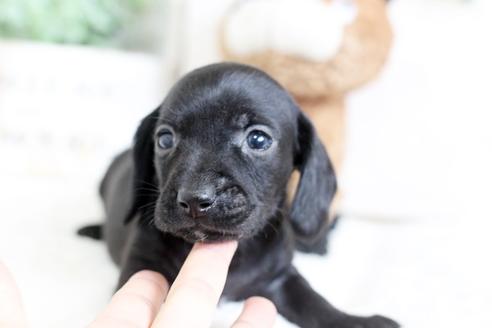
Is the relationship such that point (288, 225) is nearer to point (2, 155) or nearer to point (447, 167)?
point (447, 167)

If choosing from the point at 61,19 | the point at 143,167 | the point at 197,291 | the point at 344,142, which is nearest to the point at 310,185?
the point at 143,167

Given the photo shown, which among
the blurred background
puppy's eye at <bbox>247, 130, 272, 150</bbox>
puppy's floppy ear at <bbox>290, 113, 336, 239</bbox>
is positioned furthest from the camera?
the blurred background

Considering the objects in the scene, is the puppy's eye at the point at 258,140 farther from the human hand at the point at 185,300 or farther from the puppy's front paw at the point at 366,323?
the puppy's front paw at the point at 366,323

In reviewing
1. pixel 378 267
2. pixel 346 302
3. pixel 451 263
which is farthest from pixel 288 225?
pixel 451 263

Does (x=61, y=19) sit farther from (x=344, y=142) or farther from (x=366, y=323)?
(x=366, y=323)

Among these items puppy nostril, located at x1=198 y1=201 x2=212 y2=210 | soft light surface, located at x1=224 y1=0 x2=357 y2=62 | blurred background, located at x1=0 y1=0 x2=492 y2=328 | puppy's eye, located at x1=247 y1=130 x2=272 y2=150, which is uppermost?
soft light surface, located at x1=224 y1=0 x2=357 y2=62

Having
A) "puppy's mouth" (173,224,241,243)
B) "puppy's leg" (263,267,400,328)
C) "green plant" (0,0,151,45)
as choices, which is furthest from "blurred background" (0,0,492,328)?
"puppy's mouth" (173,224,241,243)

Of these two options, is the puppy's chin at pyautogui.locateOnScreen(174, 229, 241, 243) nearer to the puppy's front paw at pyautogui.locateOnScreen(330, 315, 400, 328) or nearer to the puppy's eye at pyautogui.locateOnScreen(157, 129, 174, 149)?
the puppy's eye at pyautogui.locateOnScreen(157, 129, 174, 149)
